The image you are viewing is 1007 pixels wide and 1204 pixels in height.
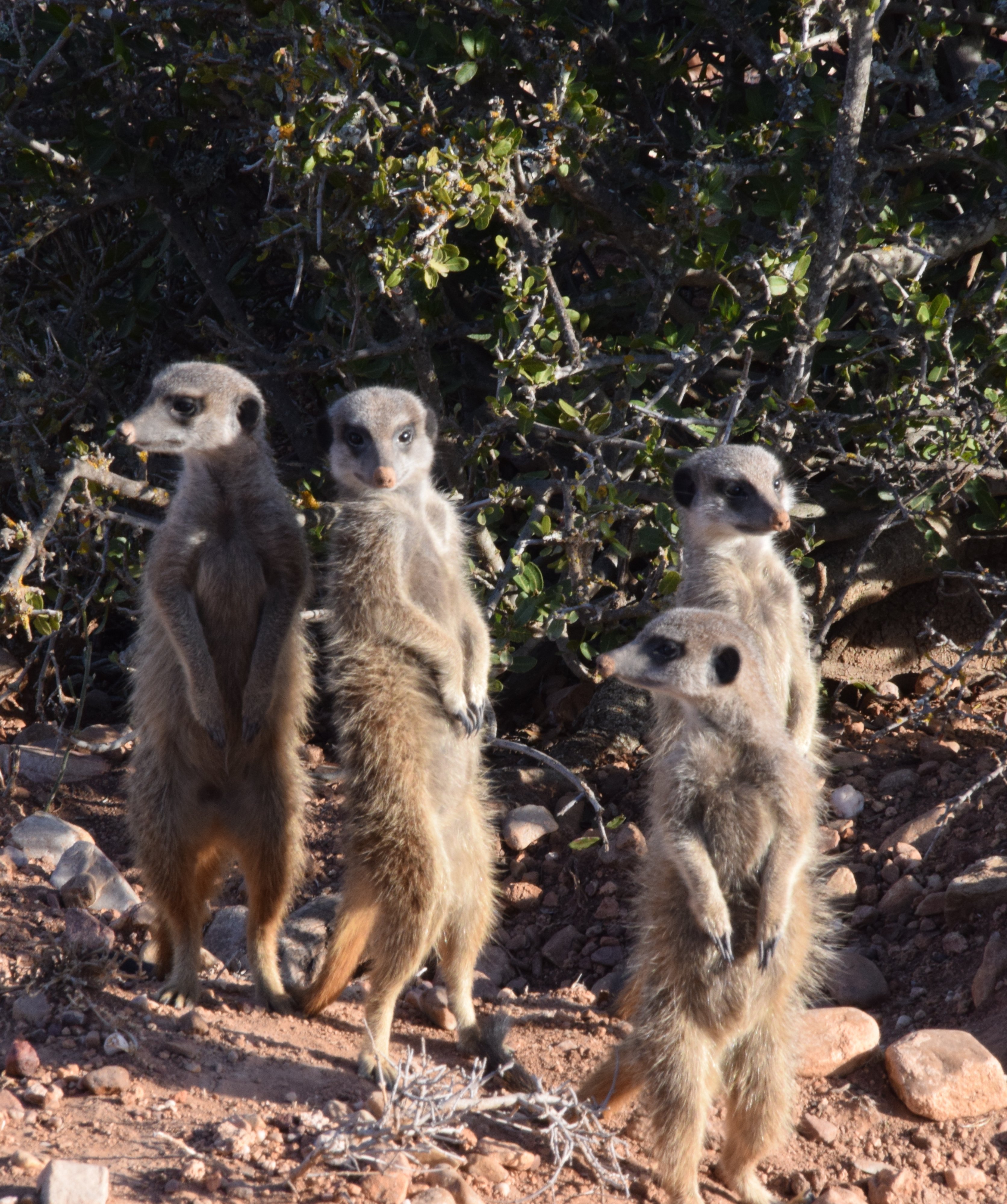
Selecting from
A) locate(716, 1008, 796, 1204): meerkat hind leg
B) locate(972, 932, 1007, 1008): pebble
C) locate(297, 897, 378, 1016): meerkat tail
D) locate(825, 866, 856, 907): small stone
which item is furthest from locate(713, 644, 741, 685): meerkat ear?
locate(825, 866, 856, 907): small stone

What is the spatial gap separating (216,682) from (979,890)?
2266 mm

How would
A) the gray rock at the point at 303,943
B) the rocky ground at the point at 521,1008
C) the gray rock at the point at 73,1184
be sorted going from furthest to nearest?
the gray rock at the point at 303,943 → the rocky ground at the point at 521,1008 → the gray rock at the point at 73,1184

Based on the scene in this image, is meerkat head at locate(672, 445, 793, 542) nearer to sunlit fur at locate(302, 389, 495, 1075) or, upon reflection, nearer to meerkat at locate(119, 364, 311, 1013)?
sunlit fur at locate(302, 389, 495, 1075)

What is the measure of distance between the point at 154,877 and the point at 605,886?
1527 mm

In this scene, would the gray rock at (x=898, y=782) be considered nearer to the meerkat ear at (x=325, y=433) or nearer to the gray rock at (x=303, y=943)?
the gray rock at (x=303, y=943)

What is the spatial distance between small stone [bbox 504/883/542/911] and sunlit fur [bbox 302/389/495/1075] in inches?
23.9

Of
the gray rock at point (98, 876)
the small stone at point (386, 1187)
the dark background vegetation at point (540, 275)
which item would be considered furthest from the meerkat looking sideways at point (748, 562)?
the gray rock at point (98, 876)

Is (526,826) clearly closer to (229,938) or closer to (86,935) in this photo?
(229,938)

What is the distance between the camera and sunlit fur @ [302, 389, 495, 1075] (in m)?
3.23

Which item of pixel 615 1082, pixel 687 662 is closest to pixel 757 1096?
pixel 615 1082

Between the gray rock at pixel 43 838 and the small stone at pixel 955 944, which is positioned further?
the gray rock at pixel 43 838

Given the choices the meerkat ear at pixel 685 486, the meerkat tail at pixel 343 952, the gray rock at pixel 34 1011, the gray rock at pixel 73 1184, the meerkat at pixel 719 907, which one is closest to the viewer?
the gray rock at pixel 73 1184

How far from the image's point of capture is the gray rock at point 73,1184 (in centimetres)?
225

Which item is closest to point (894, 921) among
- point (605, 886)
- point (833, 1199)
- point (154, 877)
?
point (605, 886)
